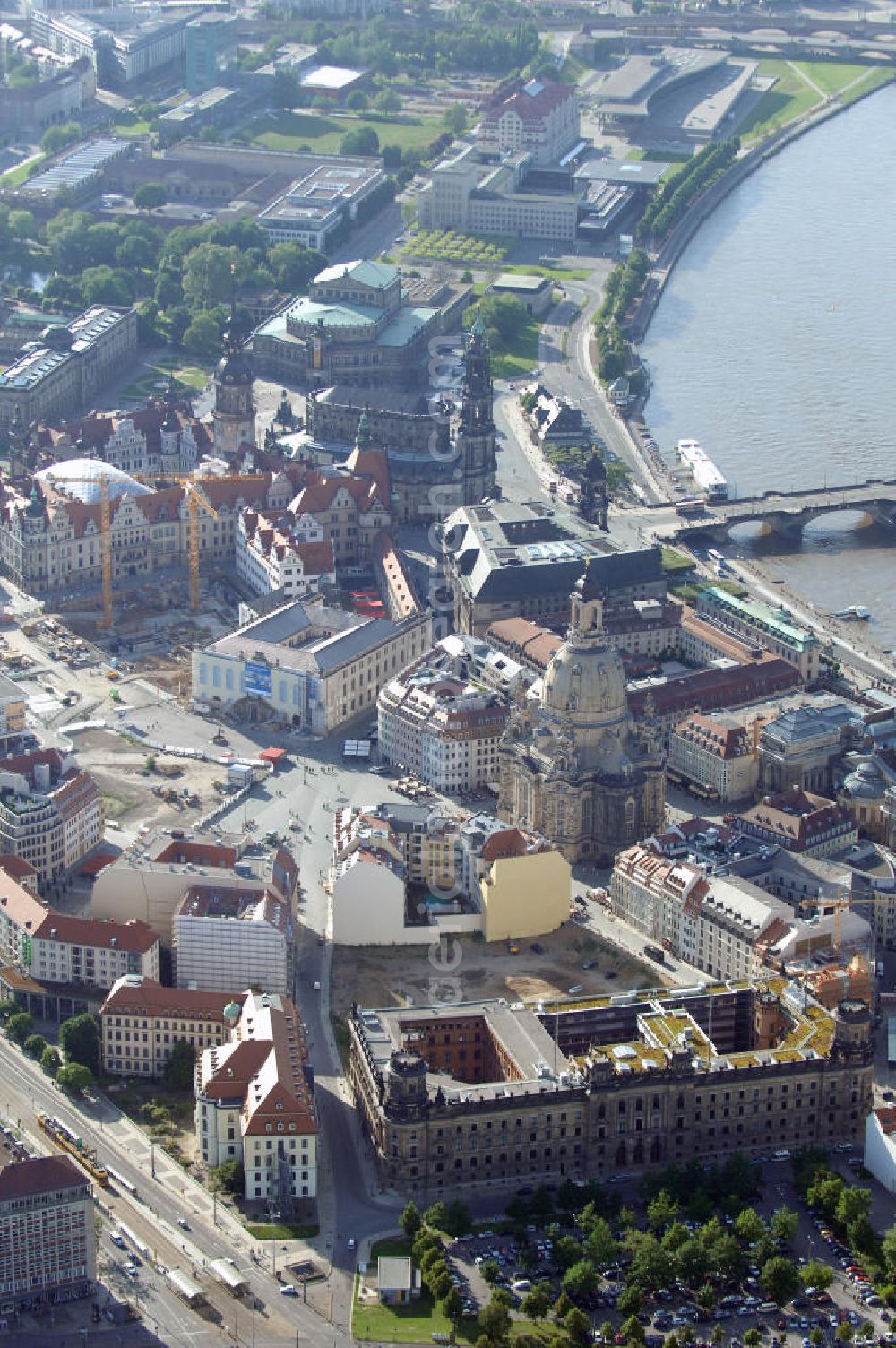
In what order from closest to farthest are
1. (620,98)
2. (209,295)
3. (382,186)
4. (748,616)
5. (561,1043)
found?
(561,1043) → (748,616) → (209,295) → (382,186) → (620,98)

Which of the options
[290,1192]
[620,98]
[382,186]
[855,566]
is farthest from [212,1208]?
[620,98]

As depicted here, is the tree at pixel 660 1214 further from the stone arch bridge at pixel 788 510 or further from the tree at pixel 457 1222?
the stone arch bridge at pixel 788 510

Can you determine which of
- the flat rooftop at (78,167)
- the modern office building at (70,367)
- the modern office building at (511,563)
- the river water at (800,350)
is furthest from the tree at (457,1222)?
the flat rooftop at (78,167)

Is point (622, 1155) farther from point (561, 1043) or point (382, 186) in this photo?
point (382, 186)

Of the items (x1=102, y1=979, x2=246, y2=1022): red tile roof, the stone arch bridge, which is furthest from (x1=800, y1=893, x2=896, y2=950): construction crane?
the stone arch bridge

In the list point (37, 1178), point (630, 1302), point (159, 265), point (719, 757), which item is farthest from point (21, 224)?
point (630, 1302)

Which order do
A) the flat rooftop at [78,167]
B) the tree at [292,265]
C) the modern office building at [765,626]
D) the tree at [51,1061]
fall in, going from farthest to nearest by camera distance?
the flat rooftop at [78,167] < the tree at [292,265] < the modern office building at [765,626] < the tree at [51,1061]
